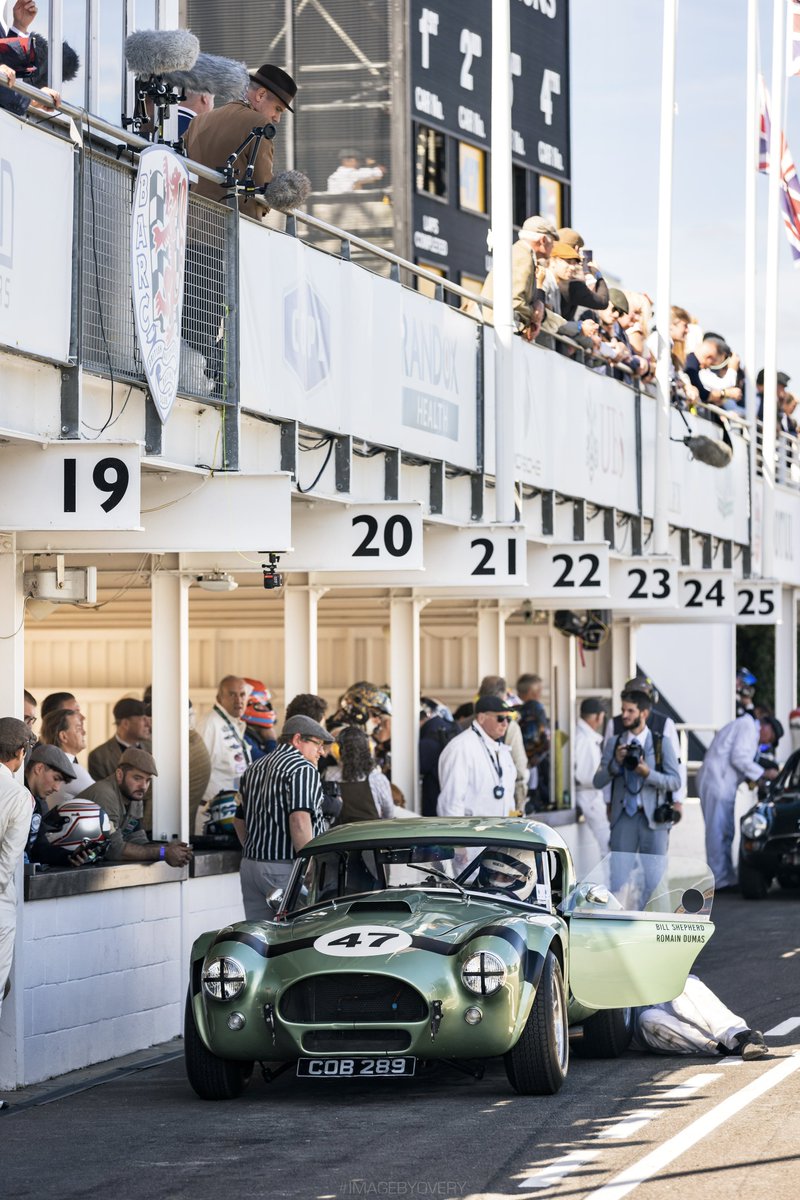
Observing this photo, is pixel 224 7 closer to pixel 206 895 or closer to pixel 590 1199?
pixel 206 895

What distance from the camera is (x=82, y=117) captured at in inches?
445

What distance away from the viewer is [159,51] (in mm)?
11500

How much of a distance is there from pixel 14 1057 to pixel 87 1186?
3.18 meters

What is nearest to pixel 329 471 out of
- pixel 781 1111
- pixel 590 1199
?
pixel 781 1111

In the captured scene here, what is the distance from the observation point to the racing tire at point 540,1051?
10.8m

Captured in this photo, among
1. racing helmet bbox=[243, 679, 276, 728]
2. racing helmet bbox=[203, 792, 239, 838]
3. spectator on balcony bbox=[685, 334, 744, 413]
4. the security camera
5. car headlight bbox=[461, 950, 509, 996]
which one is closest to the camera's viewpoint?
car headlight bbox=[461, 950, 509, 996]

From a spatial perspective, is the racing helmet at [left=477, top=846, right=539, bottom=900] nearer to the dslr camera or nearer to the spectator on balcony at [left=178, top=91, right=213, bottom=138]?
the spectator on balcony at [left=178, top=91, right=213, bottom=138]

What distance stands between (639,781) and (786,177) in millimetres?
13865

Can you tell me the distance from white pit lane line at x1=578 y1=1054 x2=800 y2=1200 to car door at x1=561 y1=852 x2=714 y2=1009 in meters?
0.78

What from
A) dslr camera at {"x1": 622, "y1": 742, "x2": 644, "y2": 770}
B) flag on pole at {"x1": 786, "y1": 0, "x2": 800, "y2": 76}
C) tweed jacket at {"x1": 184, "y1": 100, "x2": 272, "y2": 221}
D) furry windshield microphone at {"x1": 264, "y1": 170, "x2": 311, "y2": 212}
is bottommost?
dslr camera at {"x1": 622, "y1": 742, "x2": 644, "y2": 770}

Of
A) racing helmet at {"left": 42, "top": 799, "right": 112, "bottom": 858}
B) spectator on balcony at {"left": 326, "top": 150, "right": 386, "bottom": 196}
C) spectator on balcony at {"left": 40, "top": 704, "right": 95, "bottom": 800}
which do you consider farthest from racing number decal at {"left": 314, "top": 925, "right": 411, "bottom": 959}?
spectator on balcony at {"left": 326, "top": 150, "right": 386, "bottom": 196}

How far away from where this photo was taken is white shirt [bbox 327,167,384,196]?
29.4 meters

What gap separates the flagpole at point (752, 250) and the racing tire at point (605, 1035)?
16.8m

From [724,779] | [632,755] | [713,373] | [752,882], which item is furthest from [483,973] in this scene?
[713,373]
